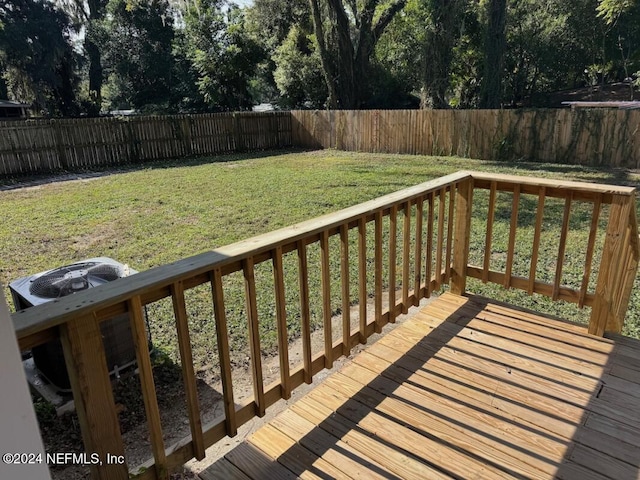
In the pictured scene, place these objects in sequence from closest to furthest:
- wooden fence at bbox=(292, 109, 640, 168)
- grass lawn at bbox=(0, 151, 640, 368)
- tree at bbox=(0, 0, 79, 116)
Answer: grass lawn at bbox=(0, 151, 640, 368)
wooden fence at bbox=(292, 109, 640, 168)
tree at bbox=(0, 0, 79, 116)

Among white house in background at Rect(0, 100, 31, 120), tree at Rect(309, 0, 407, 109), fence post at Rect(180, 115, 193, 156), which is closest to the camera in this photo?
fence post at Rect(180, 115, 193, 156)

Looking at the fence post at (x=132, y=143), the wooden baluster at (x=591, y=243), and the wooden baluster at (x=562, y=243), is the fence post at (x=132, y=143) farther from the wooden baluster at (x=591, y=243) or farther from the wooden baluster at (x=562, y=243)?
the wooden baluster at (x=591, y=243)

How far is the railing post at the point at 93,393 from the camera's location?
1190 millimetres

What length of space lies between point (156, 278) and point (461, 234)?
2326 mm

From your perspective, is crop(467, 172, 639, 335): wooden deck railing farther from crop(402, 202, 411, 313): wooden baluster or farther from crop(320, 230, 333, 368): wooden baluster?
crop(320, 230, 333, 368): wooden baluster

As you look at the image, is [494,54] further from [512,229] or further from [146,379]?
A: [146,379]

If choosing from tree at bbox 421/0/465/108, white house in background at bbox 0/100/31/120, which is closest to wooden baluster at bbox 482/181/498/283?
tree at bbox 421/0/465/108

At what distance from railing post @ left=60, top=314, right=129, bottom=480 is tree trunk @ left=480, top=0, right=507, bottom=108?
15.6 m

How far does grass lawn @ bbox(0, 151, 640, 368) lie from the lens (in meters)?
3.76

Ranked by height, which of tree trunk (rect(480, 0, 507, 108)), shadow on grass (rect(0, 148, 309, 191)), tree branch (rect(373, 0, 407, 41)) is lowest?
shadow on grass (rect(0, 148, 309, 191))

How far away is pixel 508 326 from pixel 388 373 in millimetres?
962

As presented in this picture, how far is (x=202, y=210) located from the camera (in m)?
6.68

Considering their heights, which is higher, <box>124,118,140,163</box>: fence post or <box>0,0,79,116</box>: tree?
<box>0,0,79,116</box>: tree

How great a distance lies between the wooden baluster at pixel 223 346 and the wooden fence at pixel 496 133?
37.4 ft
